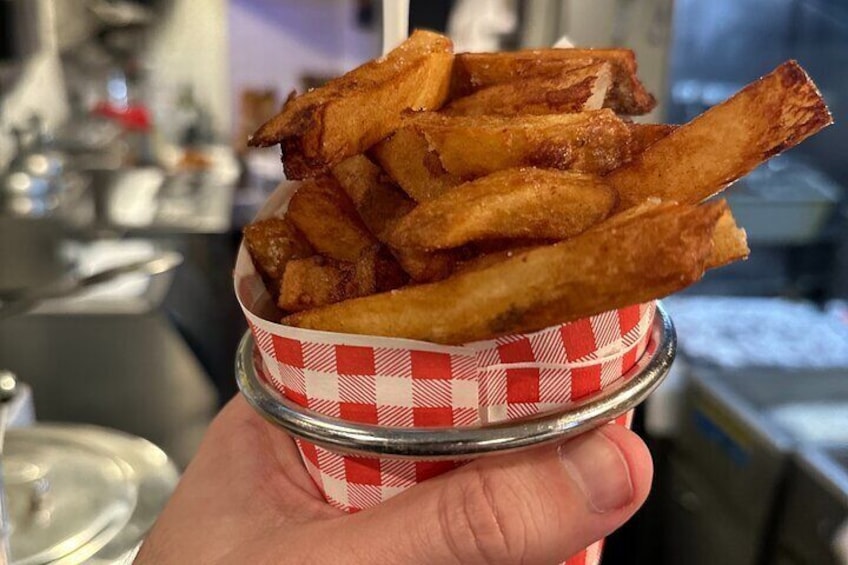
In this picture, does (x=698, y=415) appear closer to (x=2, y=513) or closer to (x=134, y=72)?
(x=2, y=513)

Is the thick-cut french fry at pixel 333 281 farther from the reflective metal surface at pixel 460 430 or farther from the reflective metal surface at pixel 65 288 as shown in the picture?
the reflective metal surface at pixel 65 288

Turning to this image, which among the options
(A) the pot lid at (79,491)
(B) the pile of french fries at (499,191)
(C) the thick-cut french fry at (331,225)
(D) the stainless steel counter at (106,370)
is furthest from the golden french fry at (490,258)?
(D) the stainless steel counter at (106,370)

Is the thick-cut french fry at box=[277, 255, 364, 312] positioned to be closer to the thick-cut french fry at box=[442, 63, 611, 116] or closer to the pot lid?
the thick-cut french fry at box=[442, 63, 611, 116]

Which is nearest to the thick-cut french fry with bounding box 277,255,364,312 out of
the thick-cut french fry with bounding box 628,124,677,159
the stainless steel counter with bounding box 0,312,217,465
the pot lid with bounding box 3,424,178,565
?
the thick-cut french fry with bounding box 628,124,677,159

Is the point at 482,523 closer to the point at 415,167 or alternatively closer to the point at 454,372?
the point at 454,372

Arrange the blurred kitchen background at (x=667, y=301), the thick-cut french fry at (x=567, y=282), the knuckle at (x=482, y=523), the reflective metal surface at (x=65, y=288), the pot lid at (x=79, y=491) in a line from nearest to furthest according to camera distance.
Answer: the thick-cut french fry at (x=567, y=282) → the knuckle at (x=482, y=523) → the pot lid at (x=79, y=491) → the blurred kitchen background at (x=667, y=301) → the reflective metal surface at (x=65, y=288)
